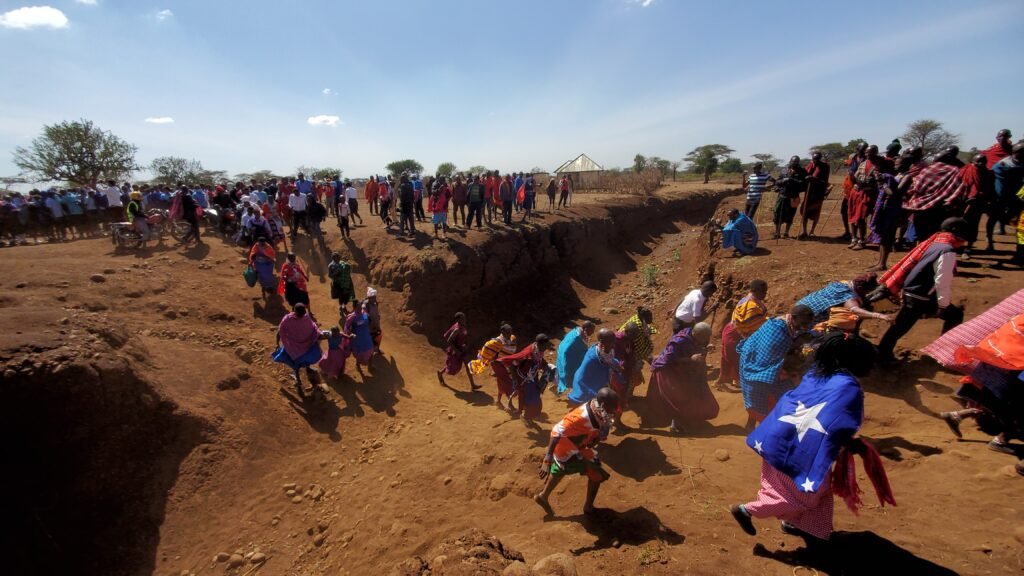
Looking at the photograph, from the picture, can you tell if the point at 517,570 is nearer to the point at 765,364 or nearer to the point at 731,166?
the point at 765,364

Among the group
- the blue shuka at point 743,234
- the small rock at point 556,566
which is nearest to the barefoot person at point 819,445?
the small rock at point 556,566

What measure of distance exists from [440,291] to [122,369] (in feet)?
23.5

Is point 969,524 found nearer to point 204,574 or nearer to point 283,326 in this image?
point 204,574

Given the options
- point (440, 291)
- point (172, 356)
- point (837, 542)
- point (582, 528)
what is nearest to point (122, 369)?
point (172, 356)

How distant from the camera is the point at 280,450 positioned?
652 cm

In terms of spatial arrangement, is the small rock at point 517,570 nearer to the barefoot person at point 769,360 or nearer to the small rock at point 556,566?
the small rock at point 556,566

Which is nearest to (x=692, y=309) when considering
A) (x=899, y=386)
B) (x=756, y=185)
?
(x=899, y=386)

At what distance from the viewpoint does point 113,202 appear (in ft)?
47.9

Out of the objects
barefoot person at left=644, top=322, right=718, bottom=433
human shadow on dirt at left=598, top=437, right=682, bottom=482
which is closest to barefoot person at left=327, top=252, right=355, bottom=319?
human shadow on dirt at left=598, top=437, right=682, bottom=482

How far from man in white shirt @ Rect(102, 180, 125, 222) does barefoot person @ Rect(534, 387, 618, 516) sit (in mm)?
17236

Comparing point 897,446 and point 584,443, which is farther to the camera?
point 897,446

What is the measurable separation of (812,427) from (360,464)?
5.74 m

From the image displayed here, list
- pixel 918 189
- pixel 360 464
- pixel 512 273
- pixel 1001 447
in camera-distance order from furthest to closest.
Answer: pixel 512 273, pixel 918 189, pixel 360 464, pixel 1001 447

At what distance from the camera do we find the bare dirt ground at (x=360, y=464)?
3.31 metres
